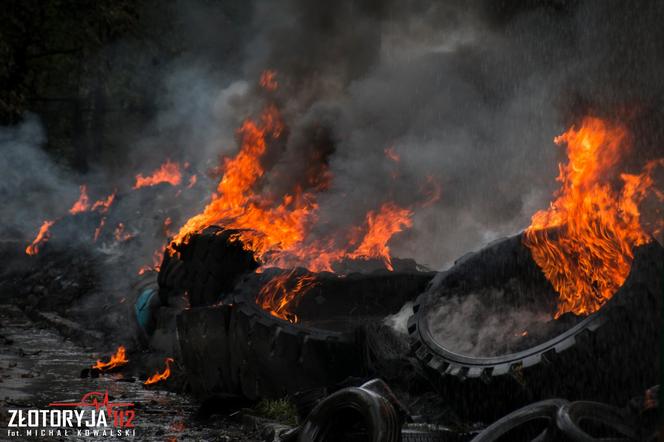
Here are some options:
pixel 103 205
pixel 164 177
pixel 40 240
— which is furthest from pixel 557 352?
pixel 164 177

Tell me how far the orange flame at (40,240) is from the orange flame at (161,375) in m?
11.0

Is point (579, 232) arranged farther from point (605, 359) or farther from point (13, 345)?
point (13, 345)

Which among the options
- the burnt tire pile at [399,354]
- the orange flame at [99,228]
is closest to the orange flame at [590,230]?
the burnt tire pile at [399,354]

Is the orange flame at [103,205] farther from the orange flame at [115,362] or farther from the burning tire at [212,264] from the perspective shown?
the burning tire at [212,264]

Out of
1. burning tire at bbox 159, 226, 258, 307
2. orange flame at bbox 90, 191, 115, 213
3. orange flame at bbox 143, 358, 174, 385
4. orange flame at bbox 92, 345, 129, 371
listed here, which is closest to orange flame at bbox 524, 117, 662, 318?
burning tire at bbox 159, 226, 258, 307

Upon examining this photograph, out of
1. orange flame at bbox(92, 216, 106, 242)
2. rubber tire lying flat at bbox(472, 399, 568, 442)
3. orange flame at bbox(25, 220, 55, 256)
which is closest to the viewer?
rubber tire lying flat at bbox(472, 399, 568, 442)

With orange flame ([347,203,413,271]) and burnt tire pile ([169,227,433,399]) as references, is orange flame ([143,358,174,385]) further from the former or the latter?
orange flame ([347,203,413,271])

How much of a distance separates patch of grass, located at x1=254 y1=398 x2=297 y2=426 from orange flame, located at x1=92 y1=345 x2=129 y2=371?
316 cm

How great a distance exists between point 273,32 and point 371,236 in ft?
20.5

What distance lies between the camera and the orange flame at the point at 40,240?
18422 millimetres

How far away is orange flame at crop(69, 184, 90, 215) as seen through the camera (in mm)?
20759

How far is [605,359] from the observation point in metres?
5.26

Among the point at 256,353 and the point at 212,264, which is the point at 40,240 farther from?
the point at 256,353

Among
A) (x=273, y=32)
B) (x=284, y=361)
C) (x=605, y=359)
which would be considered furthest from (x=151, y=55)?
(x=605, y=359)
